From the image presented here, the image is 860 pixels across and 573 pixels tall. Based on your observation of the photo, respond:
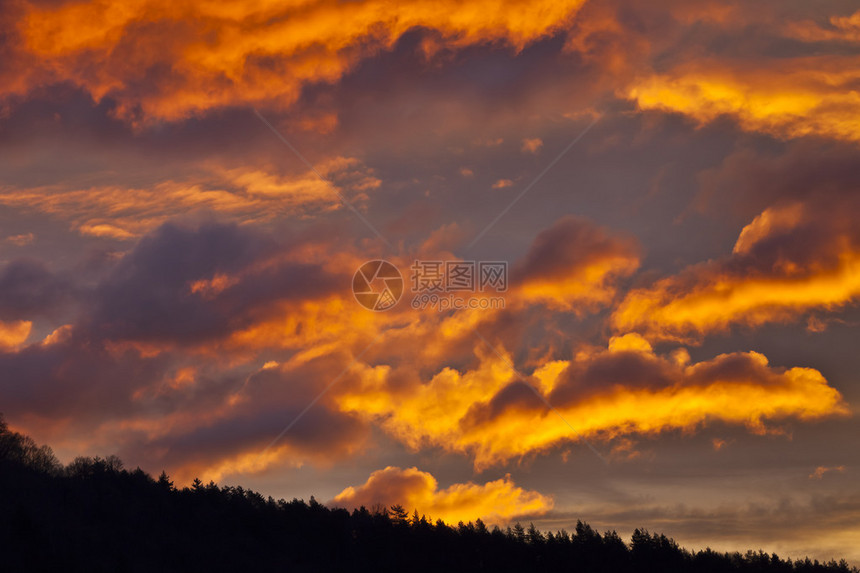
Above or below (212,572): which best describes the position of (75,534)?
above

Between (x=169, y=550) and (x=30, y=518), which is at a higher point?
(x=30, y=518)

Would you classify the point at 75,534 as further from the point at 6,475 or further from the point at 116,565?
the point at 6,475

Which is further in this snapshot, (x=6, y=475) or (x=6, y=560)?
(x=6, y=475)

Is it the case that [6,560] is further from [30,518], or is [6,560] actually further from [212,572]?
[212,572]

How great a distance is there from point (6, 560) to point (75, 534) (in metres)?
34.2

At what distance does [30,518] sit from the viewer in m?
155

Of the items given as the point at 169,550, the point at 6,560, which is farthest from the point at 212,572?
the point at 6,560

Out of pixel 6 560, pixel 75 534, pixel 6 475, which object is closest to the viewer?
pixel 6 560

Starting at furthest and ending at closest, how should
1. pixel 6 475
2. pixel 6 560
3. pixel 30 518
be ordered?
pixel 6 475 → pixel 30 518 → pixel 6 560

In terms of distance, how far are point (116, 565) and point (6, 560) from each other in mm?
23264

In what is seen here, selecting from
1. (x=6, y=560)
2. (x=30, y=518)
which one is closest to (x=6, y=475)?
(x=30, y=518)

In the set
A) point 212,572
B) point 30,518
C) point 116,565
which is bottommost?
point 212,572

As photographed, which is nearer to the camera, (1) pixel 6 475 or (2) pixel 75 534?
(2) pixel 75 534

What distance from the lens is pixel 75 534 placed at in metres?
175
